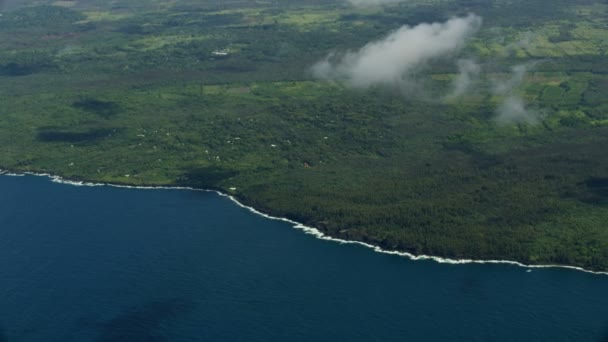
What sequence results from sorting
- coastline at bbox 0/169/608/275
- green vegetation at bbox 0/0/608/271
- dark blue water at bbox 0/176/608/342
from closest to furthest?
dark blue water at bbox 0/176/608/342 < coastline at bbox 0/169/608/275 < green vegetation at bbox 0/0/608/271

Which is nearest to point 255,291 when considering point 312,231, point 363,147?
point 312,231

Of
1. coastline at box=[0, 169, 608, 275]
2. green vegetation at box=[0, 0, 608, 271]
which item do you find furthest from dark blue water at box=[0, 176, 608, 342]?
green vegetation at box=[0, 0, 608, 271]

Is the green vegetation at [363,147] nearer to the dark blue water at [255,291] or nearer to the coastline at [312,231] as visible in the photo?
the coastline at [312,231]

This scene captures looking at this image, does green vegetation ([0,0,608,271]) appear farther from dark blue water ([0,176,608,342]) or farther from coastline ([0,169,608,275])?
dark blue water ([0,176,608,342])

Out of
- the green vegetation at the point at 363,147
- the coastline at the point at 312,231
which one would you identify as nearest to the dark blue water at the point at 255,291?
the coastline at the point at 312,231

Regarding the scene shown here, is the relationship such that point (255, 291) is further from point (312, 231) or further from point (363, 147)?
point (363, 147)
